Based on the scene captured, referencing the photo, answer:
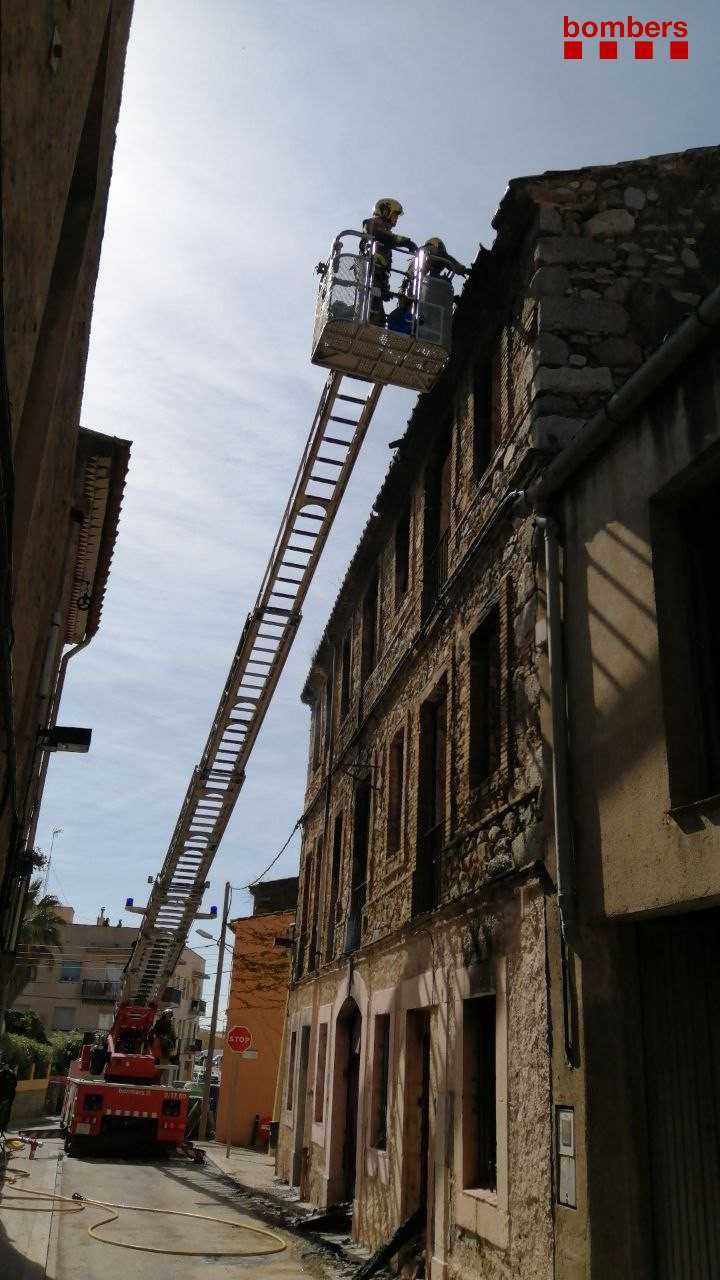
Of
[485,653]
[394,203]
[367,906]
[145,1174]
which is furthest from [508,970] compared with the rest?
[145,1174]

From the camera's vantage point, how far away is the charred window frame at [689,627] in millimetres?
5629

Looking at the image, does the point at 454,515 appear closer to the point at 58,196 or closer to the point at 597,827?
the point at 597,827

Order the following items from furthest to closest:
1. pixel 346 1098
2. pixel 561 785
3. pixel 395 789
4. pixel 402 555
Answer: pixel 402 555 → pixel 346 1098 → pixel 395 789 → pixel 561 785

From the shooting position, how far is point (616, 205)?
29.2 ft

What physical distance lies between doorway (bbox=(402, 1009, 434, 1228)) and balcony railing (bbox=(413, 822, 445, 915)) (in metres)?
1.05

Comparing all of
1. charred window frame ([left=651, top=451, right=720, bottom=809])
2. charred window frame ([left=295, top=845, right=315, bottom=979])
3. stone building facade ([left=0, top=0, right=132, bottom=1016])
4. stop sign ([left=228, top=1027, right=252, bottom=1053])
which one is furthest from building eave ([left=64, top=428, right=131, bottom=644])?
stop sign ([left=228, top=1027, right=252, bottom=1053])

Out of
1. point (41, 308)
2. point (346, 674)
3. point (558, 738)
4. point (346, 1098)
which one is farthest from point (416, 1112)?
point (346, 674)

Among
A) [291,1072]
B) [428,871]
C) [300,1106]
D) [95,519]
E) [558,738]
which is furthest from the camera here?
[291,1072]

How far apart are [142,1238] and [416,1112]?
3293 mm

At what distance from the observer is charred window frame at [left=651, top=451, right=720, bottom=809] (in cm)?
563

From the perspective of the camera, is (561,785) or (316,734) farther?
(316,734)

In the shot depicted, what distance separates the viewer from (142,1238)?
1055 centimetres

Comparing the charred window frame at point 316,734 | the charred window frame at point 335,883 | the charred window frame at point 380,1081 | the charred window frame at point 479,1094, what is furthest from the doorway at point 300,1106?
the charred window frame at point 479,1094

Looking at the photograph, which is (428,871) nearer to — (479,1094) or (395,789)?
(395,789)
